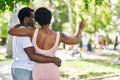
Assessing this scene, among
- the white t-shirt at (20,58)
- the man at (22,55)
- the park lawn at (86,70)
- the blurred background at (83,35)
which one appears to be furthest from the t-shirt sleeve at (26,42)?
the park lawn at (86,70)

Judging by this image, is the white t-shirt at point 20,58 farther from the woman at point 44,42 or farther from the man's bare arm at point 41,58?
the woman at point 44,42

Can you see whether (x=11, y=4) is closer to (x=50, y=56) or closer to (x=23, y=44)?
(x=23, y=44)

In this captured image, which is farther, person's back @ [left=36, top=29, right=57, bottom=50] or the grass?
the grass

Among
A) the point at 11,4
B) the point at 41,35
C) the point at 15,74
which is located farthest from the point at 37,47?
the point at 11,4

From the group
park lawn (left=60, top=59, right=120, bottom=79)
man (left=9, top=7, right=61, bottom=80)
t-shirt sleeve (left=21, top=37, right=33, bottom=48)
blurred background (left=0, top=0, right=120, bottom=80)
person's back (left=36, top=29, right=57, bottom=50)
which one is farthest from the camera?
park lawn (left=60, top=59, right=120, bottom=79)

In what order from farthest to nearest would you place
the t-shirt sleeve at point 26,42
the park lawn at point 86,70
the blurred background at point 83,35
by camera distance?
1. the park lawn at point 86,70
2. the blurred background at point 83,35
3. the t-shirt sleeve at point 26,42

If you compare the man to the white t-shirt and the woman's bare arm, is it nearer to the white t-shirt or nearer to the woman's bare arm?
the white t-shirt

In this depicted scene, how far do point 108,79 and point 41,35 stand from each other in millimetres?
11896


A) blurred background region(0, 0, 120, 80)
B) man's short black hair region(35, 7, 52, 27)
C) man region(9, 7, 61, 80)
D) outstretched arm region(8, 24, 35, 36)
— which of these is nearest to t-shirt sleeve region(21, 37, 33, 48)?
man region(9, 7, 61, 80)

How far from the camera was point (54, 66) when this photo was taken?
17.7ft

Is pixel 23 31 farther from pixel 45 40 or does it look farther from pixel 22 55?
pixel 22 55

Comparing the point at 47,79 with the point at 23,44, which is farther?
the point at 23,44

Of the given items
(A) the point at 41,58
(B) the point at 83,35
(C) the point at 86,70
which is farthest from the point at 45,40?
(B) the point at 83,35

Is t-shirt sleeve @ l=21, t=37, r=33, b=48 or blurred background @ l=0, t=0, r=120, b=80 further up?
t-shirt sleeve @ l=21, t=37, r=33, b=48
